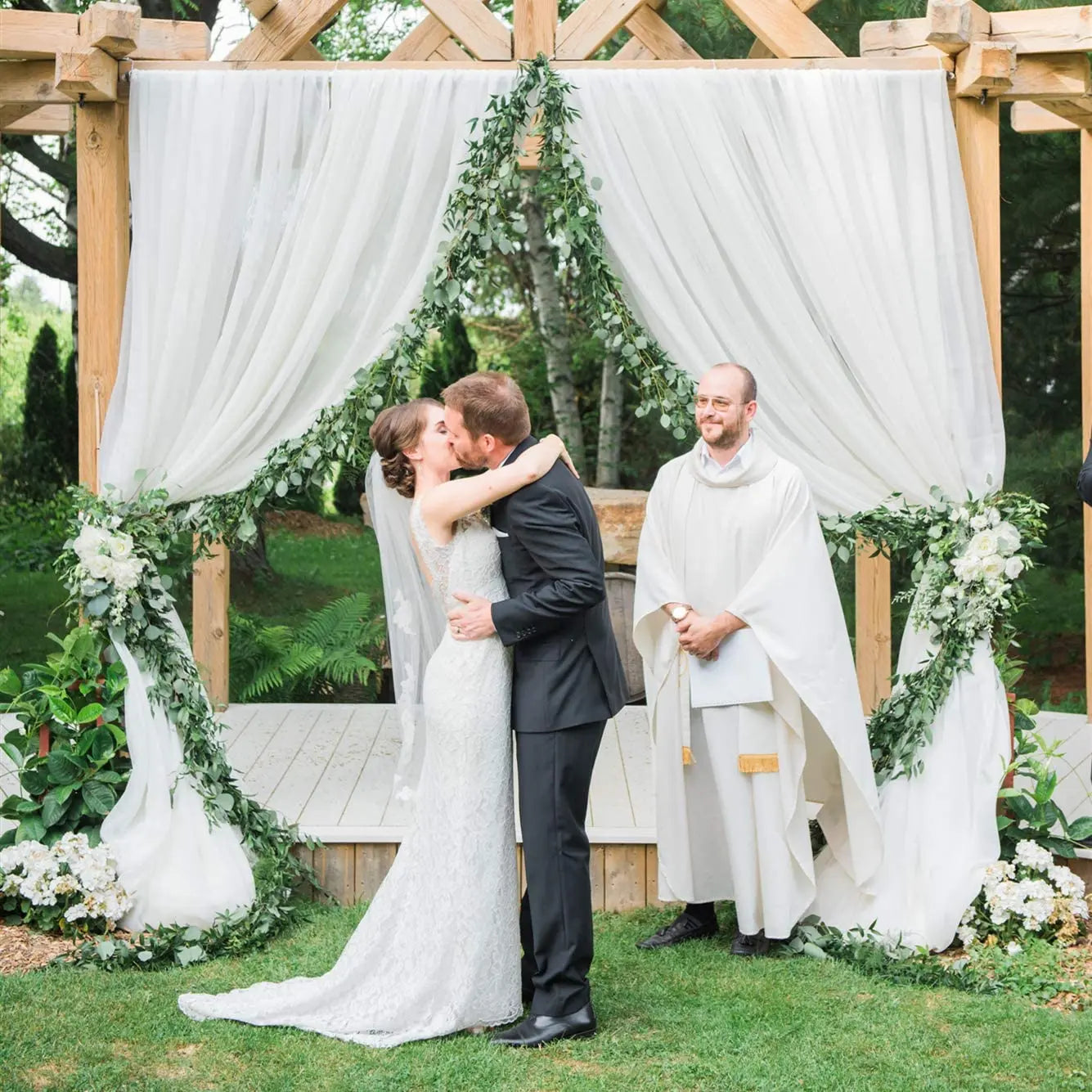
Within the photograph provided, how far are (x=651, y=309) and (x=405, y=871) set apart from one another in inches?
74.8

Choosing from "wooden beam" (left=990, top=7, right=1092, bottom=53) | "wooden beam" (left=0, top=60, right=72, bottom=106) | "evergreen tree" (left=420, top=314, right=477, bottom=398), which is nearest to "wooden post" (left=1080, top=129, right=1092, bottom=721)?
"wooden beam" (left=990, top=7, right=1092, bottom=53)

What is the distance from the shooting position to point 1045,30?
4.46 meters

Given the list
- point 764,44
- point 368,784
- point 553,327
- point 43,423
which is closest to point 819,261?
point 764,44

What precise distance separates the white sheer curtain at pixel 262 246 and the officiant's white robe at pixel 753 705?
113 cm

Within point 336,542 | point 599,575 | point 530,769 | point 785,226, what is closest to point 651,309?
point 785,226

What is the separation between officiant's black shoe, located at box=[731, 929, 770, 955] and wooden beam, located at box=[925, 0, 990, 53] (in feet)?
8.92

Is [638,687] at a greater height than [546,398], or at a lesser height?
lesser

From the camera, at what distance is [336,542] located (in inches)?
525

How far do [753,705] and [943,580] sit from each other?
80 cm

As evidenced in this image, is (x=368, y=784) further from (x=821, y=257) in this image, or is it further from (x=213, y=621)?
(x=821, y=257)

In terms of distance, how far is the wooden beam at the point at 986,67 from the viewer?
14.3 ft

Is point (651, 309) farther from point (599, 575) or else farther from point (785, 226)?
point (599, 575)

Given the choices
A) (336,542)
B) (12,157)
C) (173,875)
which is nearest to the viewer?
(173,875)

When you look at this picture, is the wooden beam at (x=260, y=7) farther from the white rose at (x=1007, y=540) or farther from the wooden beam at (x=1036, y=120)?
the wooden beam at (x=1036, y=120)
